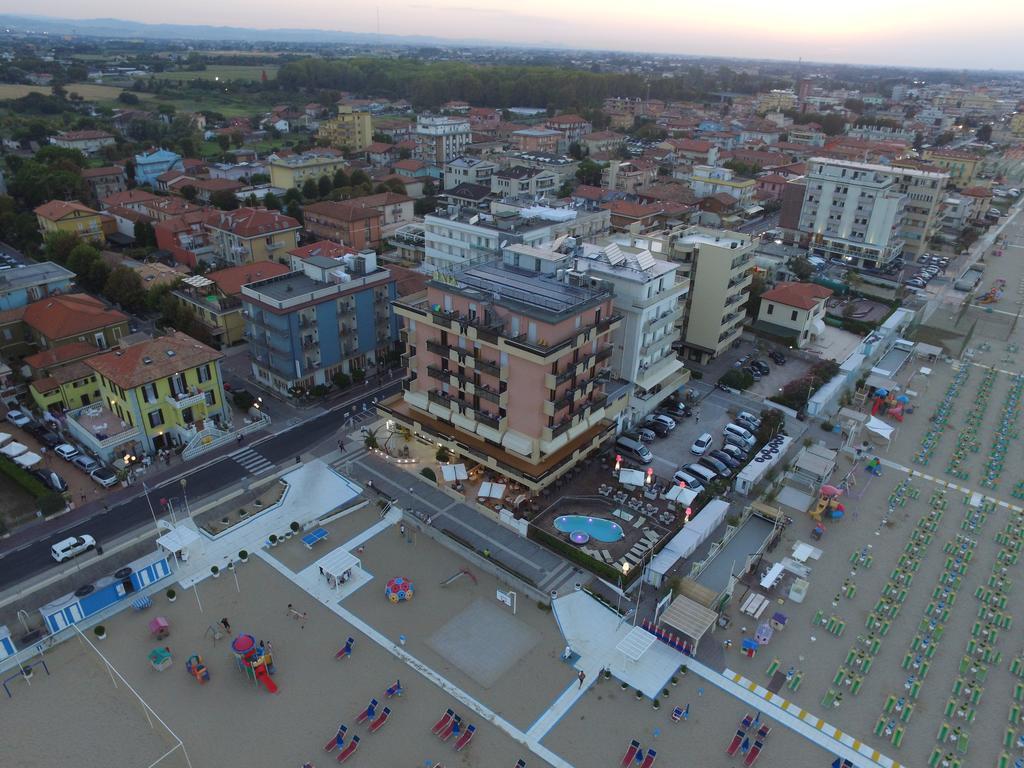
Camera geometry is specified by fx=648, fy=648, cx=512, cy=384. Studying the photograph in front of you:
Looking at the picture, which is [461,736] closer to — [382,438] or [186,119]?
[382,438]

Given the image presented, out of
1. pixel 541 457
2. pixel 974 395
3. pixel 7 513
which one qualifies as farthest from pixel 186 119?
pixel 974 395

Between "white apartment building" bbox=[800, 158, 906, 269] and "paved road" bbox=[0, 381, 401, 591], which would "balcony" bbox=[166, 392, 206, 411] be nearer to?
"paved road" bbox=[0, 381, 401, 591]

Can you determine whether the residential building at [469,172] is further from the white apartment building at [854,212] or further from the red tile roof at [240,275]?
the red tile roof at [240,275]

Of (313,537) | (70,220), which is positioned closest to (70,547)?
(313,537)

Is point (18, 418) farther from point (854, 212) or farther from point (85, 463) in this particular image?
point (854, 212)

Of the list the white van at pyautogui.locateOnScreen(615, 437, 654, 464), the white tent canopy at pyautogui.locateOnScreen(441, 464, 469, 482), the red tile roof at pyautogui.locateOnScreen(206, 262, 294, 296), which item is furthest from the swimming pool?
the red tile roof at pyautogui.locateOnScreen(206, 262, 294, 296)
